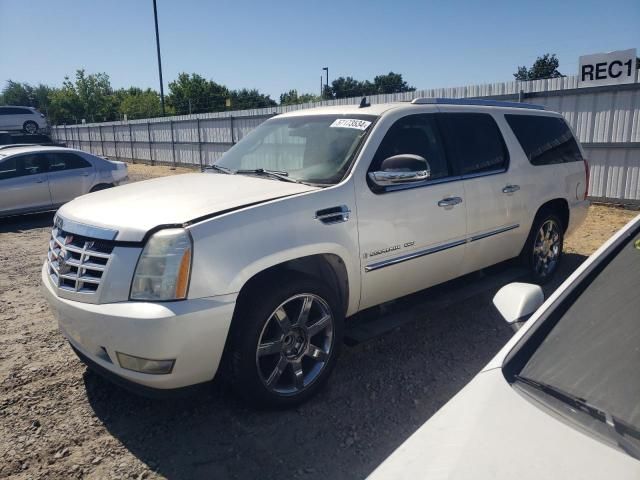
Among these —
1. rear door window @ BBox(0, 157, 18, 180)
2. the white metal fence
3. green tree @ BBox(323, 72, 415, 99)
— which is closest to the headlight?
the white metal fence

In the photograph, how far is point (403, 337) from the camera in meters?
4.30

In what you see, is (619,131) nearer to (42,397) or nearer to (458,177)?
(458,177)

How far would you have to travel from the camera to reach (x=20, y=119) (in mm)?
30375

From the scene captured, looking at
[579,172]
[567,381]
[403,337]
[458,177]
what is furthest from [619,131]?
[567,381]

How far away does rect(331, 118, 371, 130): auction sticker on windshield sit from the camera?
147 inches

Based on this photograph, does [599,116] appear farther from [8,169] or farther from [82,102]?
[82,102]

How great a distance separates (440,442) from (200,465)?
173 centimetres

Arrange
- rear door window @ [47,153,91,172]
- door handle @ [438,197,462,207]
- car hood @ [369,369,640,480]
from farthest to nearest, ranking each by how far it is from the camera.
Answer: rear door window @ [47,153,91,172]
door handle @ [438,197,462,207]
car hood @ [369,369,640,480]

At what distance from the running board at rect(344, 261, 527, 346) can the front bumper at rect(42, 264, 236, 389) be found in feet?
3.58

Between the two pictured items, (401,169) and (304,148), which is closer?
(401,169)

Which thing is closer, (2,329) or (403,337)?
(403,337)

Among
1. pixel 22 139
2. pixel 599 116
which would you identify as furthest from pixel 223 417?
pixel 22 139

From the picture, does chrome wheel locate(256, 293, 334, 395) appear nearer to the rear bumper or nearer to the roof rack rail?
the roof rack rail

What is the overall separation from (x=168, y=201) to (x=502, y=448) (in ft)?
8.00
